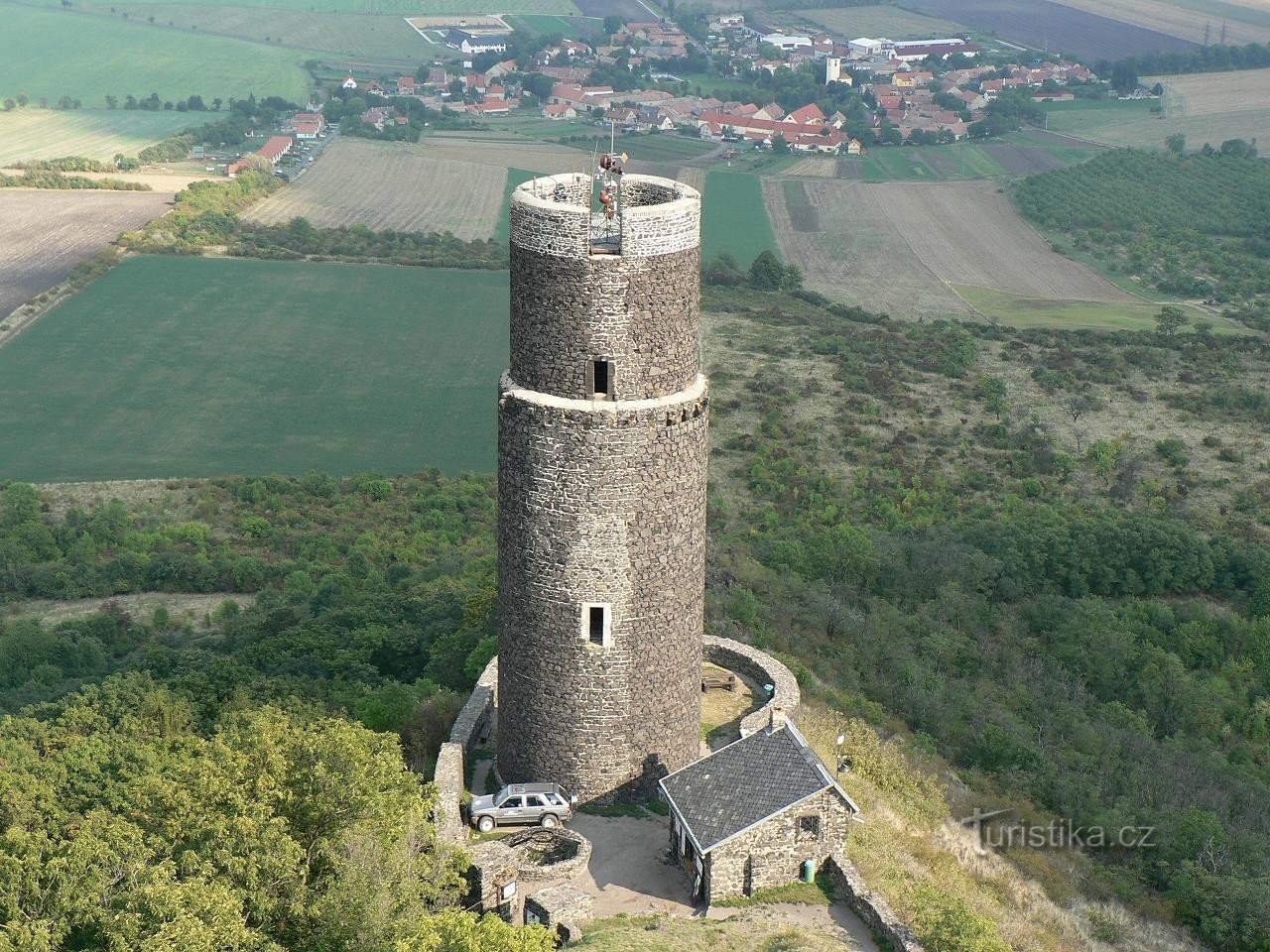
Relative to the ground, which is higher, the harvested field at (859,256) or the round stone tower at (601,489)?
the round stone tower at (601,489)

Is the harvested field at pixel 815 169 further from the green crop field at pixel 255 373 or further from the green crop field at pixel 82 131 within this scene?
the green crop field at pixel 82 131

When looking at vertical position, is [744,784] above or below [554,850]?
above

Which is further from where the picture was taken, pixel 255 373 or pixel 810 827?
pixel 255 373

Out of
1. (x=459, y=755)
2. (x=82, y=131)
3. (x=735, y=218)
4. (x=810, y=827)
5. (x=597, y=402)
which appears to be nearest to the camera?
(x=597, y=402)

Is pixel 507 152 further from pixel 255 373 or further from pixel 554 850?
pixel 554 850

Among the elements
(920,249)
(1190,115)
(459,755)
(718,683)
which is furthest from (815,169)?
(459,755)

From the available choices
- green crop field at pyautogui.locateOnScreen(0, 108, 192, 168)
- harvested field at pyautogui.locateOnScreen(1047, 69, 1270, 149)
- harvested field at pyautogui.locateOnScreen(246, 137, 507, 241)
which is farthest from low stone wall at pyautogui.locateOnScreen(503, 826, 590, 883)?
harvested field at pyautogui.locateOnScreen(1047, 69, 1270, 149)

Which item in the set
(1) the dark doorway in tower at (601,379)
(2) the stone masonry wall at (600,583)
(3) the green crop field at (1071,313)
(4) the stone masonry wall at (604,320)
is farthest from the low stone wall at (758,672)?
(3) the green crop field at (1071,313)
